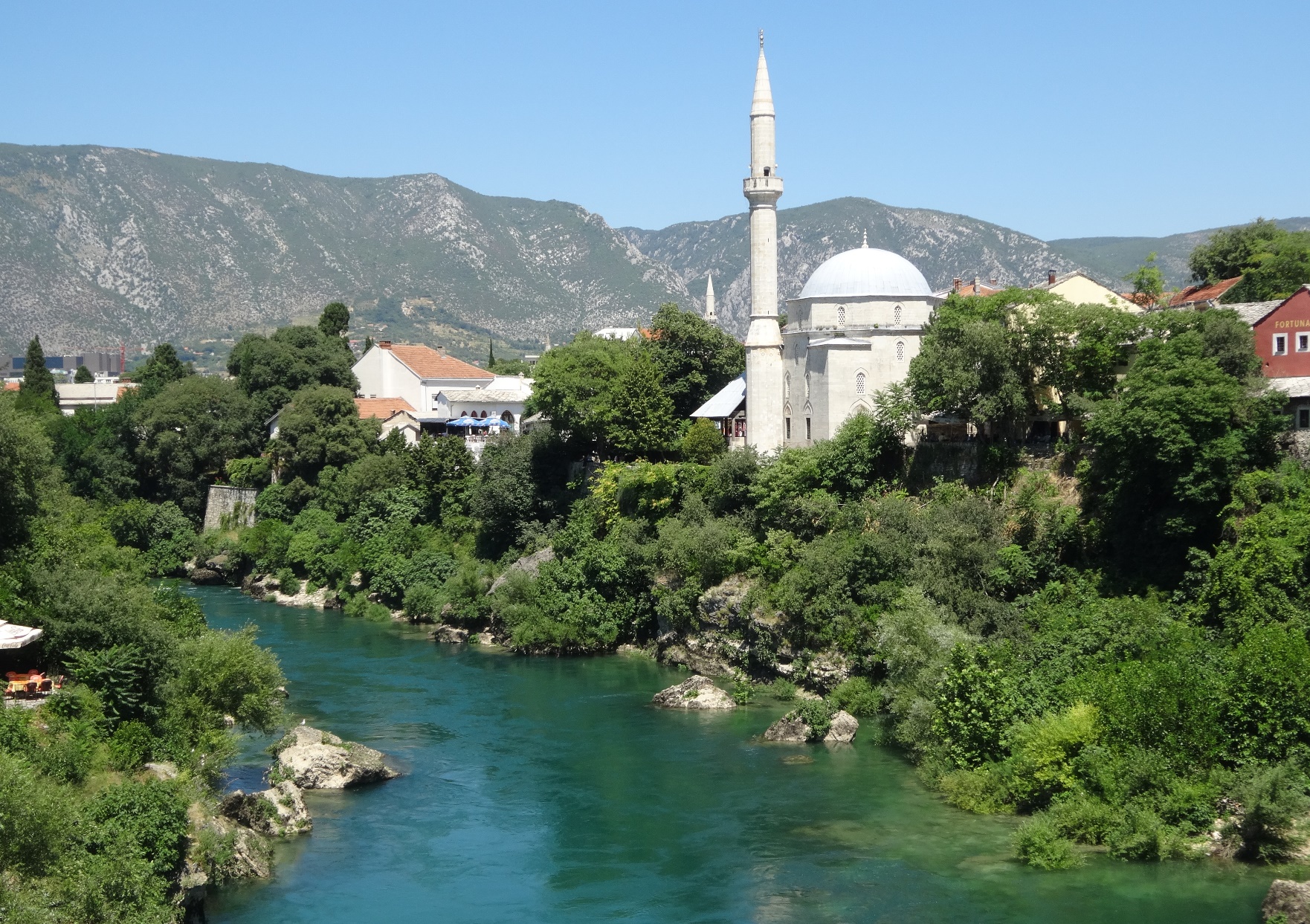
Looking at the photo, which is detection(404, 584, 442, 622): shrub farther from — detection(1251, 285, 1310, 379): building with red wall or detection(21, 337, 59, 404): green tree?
detection(21, 337, 59, 404): green tree

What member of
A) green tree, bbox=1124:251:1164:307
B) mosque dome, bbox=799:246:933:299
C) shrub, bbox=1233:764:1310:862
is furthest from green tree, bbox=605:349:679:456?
shrub, bbox=1233:764:1310:862

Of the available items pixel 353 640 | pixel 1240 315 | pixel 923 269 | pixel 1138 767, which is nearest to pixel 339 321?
pixel 353 640

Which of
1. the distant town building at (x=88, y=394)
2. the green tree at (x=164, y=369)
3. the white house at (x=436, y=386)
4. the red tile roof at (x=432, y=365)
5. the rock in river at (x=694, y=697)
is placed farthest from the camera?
the distant town building at (x=88, y=394)

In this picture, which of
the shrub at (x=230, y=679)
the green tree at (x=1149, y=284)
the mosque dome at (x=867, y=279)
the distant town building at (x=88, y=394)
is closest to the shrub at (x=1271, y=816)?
the shrub at (x=230, y=679)

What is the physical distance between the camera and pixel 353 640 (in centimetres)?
4581

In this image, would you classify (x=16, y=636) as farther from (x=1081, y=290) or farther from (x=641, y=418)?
(x=1081, y=290)

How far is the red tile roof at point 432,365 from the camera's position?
240 feet

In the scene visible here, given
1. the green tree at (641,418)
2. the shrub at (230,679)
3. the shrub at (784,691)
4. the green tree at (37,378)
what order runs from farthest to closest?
1. the green tree at (37,378)
2. the green tree at (641,418)
3. the shrub at (784,691)
4. the shrub at (230,679)

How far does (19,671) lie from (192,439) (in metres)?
41.2

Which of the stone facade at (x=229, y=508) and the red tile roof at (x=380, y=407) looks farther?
the red tile roof at (x=380, y=407)

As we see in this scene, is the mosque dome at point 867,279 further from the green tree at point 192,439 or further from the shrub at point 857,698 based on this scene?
the green tree at point 192,439

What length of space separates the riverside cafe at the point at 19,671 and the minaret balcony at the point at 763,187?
29.0 meters

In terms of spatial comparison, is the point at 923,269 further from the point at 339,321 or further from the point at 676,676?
the point at 676,676

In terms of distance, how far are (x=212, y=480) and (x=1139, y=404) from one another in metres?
46.1
